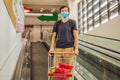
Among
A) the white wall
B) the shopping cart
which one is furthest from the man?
the white wall

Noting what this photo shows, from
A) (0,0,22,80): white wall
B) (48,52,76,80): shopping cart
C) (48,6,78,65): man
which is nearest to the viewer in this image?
(48,52,76,80): shopping cart

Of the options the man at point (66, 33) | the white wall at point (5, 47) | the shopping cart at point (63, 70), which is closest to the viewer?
the shopping cart at point (63, 70)

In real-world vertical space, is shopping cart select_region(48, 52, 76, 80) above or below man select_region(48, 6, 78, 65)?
below

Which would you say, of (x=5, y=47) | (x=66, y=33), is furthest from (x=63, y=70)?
(x=5, y=47)

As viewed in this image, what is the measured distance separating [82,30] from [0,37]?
33.3ft

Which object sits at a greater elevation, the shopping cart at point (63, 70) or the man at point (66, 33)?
the man at point (66, 33)

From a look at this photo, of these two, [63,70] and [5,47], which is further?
[5,47]

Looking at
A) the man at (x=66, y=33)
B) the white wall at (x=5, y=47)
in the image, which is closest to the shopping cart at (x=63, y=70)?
the man at (x=66, y=33)

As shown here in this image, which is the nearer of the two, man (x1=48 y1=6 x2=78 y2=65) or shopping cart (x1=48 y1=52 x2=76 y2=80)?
shopping cart (x1=48 y1=52 x2=76 y2=80)

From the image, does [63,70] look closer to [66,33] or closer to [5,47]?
[66,33]

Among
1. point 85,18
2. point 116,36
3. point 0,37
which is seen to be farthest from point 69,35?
point 85,18

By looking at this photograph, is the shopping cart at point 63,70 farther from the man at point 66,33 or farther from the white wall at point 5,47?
the white wall at point 5,47

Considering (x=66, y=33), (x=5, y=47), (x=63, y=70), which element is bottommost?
(x=63, y=70)

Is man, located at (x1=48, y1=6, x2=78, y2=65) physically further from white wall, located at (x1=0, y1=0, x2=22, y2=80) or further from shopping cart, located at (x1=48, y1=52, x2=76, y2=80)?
white wall, located at (x1=0, y1=0, x2=22, y2=80)
